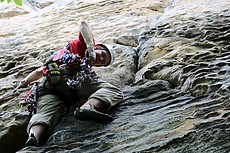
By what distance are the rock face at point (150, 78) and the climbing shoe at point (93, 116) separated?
65mm

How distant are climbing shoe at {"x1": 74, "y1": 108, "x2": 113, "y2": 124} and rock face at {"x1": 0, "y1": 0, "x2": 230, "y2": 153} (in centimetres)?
6

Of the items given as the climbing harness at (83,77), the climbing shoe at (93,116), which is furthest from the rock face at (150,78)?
the climbing harness at (83,77)

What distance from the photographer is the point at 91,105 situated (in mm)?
4207

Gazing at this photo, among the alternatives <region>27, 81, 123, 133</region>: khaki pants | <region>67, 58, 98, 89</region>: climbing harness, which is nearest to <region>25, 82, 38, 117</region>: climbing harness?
<region>27, 81, 123, 133</region>: khaki pants

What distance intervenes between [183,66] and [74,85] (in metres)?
1.32

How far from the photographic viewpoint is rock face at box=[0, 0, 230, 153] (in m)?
3.62

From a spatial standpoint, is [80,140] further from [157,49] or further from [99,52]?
[157,49]

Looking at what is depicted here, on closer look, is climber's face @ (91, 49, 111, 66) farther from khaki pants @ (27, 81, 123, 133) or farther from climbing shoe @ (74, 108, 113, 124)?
climbing shoe @ (74, 108, 113, 124)

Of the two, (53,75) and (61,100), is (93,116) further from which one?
(53,75)

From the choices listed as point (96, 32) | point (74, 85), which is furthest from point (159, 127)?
point (96, 32)

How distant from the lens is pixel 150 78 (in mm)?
5059

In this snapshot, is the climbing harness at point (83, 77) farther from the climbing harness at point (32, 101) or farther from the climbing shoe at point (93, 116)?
the climbing shoe at point (93, 116)

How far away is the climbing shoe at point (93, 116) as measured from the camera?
159 inches

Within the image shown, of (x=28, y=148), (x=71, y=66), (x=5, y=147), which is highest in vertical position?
(x=71, y=66)
